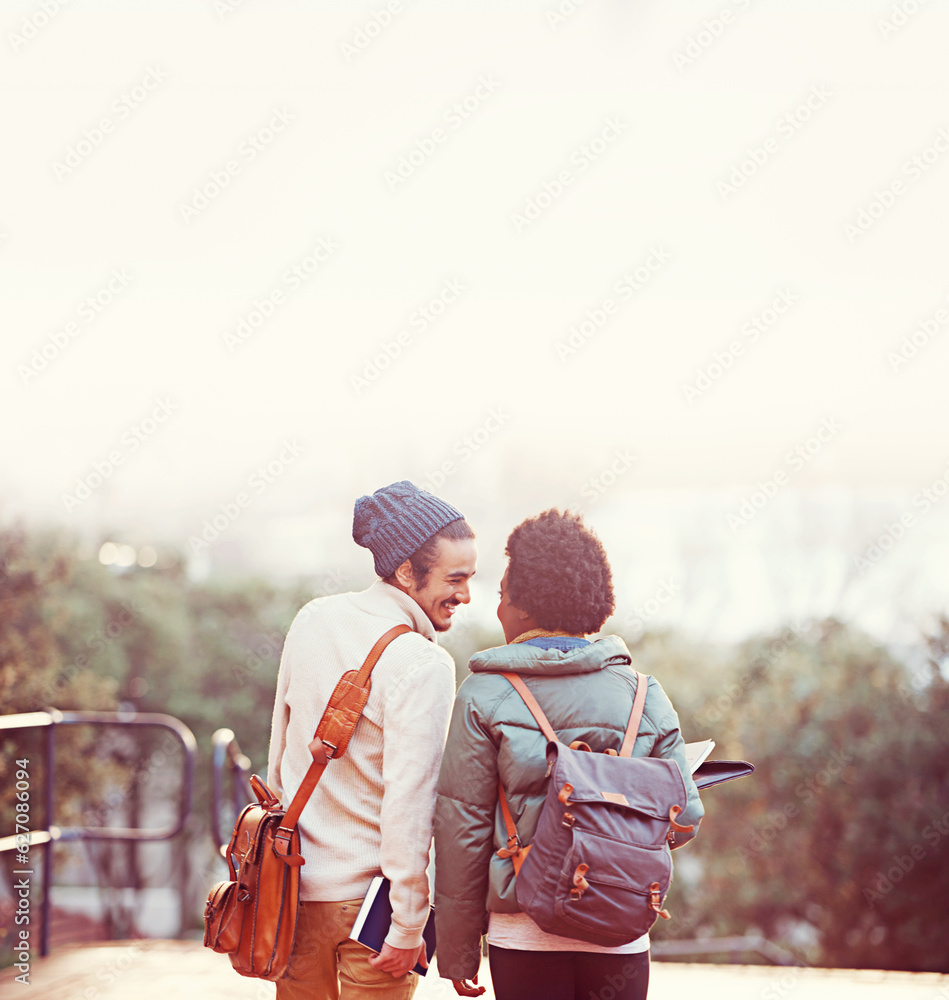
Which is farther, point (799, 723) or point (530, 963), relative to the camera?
point (799, 723)

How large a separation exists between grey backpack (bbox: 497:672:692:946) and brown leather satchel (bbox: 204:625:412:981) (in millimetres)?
360

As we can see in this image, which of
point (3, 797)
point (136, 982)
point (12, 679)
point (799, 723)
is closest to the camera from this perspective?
point (136, 982)

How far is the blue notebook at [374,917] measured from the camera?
191cm

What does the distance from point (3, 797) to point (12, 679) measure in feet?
5.26

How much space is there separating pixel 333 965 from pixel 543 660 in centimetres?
74

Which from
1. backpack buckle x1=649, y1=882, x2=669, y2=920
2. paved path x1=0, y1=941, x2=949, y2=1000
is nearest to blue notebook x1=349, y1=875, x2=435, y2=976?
backpack buckle x1=649, y1=882, x2=669, y2=920

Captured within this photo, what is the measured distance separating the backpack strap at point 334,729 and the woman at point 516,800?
179mm

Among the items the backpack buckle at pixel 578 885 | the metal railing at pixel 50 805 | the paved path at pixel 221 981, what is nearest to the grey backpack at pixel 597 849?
the backpack buckle at pixel 578 885

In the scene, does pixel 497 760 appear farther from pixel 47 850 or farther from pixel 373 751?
pixel 47 850

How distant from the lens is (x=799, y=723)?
12.6 meters

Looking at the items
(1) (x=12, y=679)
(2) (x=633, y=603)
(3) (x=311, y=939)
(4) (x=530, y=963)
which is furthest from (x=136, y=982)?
(2) (x=633, y=603)

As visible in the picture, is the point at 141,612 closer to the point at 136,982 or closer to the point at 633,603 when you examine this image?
the point at 633,603

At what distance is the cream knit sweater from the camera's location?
190cm

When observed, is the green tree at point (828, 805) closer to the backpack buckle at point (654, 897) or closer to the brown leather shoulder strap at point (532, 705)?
the backpack buckle at point (654, 897)
